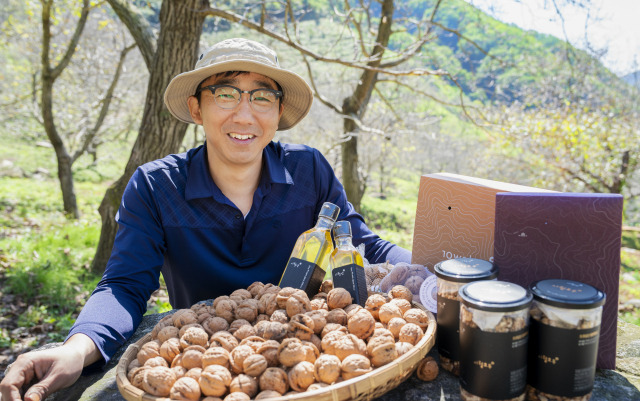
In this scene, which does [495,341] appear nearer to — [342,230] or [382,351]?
[382,351]

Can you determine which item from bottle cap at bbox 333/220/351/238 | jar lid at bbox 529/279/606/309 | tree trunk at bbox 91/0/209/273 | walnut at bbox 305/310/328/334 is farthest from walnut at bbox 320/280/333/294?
tree trunk at bbox 91/0/209/273

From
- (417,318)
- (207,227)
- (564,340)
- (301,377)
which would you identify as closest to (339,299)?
(417,318)

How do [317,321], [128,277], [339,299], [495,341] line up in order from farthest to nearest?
[128,277], [339,299], [317,321], [495,341]

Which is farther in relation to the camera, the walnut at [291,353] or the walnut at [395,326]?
the walnut at [395,326]

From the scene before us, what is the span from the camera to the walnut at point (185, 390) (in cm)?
96

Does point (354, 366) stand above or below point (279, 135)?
below

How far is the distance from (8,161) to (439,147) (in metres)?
16.0

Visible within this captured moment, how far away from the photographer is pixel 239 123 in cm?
186

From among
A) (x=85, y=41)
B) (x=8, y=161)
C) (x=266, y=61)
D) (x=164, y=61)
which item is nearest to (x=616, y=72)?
(x=164, y=61)

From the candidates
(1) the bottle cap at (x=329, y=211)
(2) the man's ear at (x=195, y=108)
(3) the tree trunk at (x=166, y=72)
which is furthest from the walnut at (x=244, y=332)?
(3) the tree trunk at (x=166, y=72)

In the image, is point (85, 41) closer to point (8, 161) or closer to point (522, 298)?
point (8, 161)

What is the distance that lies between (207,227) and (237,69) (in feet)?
Result: 2.17

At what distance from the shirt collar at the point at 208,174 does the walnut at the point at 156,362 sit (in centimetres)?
91

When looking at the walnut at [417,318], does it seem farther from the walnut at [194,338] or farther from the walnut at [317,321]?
the walnut at [194,338]
